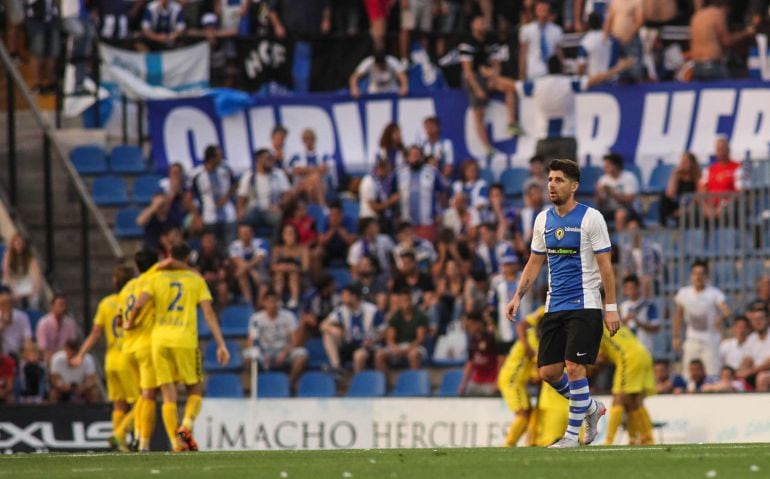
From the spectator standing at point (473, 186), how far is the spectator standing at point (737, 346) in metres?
3.88

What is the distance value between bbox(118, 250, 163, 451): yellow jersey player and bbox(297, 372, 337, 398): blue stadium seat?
5.00 meters

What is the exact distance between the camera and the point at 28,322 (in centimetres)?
2344

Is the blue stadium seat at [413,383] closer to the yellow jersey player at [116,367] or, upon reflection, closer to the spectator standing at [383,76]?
the yellow jersey player at [116,367]

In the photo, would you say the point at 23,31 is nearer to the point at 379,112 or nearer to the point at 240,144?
the point at 240,144

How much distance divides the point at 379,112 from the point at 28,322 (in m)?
5.67

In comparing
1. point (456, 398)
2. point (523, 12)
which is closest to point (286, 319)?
point (456, 398)

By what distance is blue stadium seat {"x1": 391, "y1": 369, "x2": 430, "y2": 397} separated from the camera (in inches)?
877

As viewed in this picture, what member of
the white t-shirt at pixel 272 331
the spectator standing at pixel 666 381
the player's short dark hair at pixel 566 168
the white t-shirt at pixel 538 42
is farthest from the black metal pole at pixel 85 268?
the player's short dark hair at pixel 566 168

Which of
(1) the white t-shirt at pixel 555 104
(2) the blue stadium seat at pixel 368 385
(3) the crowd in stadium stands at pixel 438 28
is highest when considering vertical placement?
(3) the crowd in stadium stands at pixel 438 28

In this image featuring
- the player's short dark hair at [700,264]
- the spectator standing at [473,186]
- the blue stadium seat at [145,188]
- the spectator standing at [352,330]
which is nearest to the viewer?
the player's short dark hair at [700,264]

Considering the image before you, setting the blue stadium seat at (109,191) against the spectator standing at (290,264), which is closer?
the spectator standing at (290,264)

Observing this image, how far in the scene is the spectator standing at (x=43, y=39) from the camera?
27.0m

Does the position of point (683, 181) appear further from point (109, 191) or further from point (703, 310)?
point (109, 191)

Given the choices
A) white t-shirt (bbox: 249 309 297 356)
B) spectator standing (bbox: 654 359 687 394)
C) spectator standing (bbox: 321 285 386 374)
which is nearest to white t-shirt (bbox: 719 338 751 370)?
spectator standing (bbox: 654 359 687 394)
